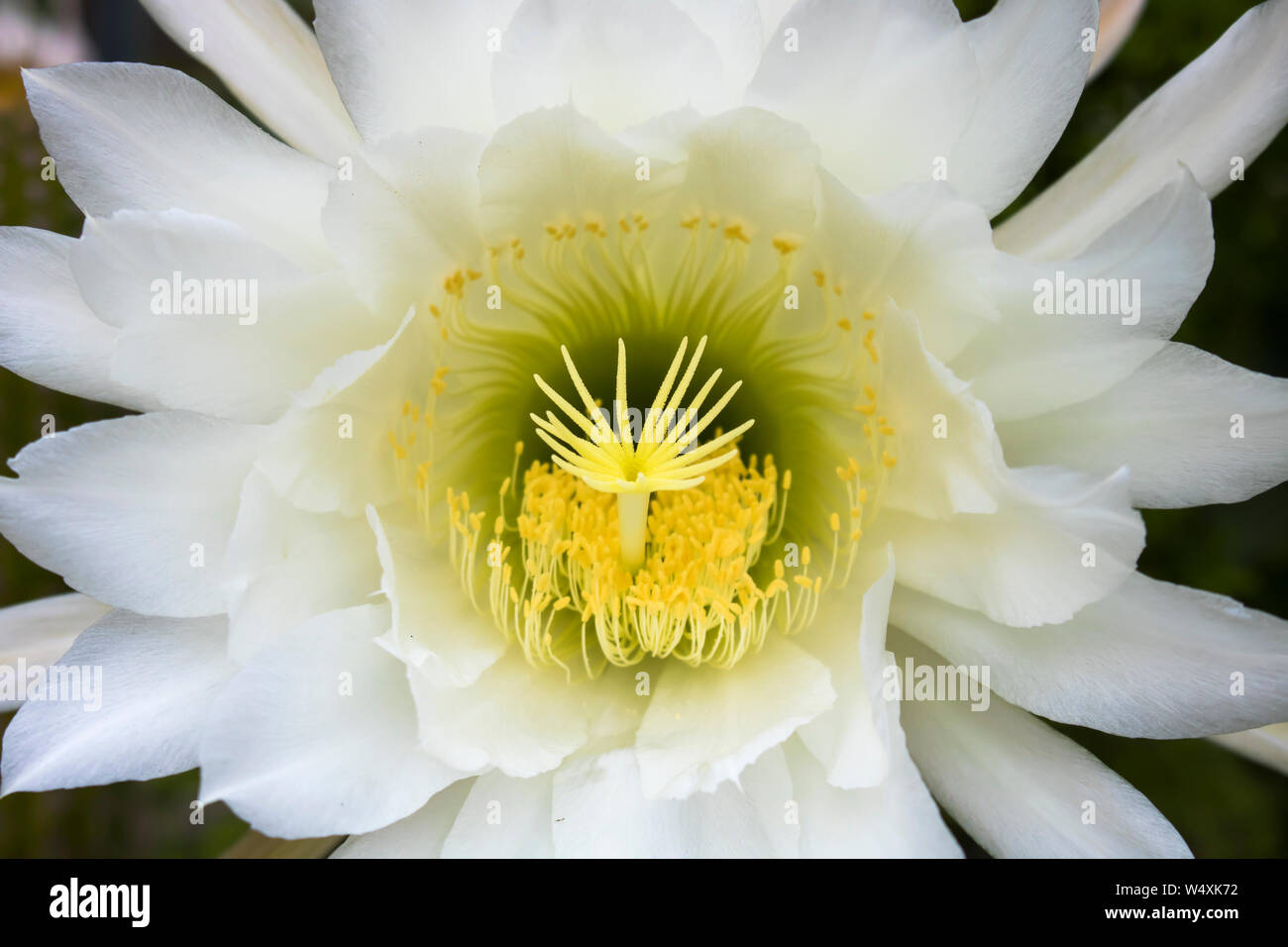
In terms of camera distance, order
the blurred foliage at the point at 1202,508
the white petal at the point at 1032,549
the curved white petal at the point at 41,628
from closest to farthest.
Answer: the white petal at the point at 1032,549 < the curved white petal at the point at 41,628 < the blurred foliage at the point at 1202,508

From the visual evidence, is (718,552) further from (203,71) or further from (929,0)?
(203,71)

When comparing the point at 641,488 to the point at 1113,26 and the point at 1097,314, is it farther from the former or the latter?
the point at 1113,26

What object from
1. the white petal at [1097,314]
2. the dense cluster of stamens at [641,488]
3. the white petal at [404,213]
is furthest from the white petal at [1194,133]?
the white petal at [404,213]

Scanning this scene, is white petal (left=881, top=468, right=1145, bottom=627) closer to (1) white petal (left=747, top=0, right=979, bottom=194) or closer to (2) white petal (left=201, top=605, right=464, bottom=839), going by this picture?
(1) white petal (left=747, top=0, right=979, bottom=194)

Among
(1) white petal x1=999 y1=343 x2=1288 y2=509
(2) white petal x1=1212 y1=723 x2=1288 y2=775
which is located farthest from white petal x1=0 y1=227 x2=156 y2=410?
(2) white petal x1=1212 y1=723 x2=1288 y2=775

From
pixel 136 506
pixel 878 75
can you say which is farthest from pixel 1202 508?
pixel 136 506

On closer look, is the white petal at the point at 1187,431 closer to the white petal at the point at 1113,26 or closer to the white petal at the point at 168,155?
the white petal at the point at 1113,26
